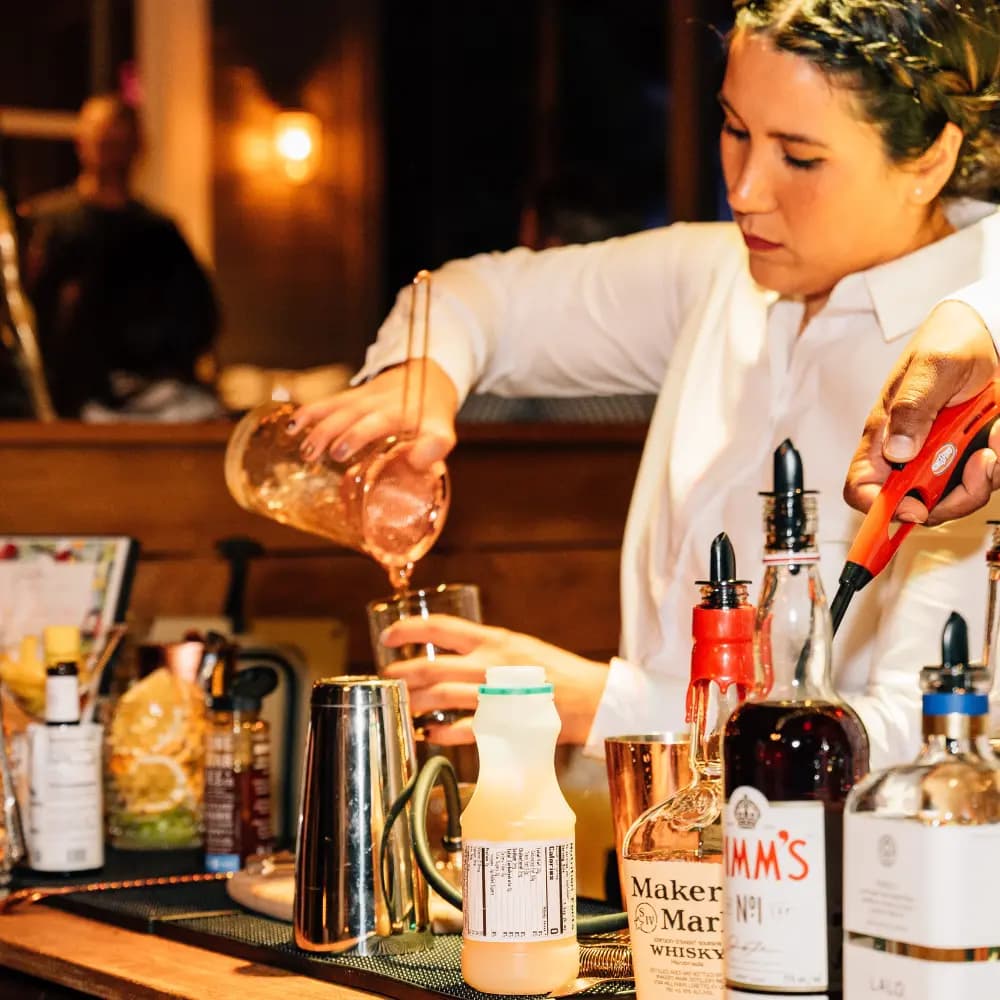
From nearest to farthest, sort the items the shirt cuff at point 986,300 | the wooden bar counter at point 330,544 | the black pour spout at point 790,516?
the black pour spout at point 790,516 < the shirt cuff at point 986,300 < the wooden bar counter at point 330,544

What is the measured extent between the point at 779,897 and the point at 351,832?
52cm

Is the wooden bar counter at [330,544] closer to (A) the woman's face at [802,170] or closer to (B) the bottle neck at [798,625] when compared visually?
(A) the woman's face at [802,170]

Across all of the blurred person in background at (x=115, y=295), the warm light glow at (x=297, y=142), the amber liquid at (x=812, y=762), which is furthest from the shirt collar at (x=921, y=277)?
the warm light glow at (x=297, y=142)

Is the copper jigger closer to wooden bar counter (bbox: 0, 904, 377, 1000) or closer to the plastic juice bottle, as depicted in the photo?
the plastic juice bottle

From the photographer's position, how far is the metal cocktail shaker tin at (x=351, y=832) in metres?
1.28

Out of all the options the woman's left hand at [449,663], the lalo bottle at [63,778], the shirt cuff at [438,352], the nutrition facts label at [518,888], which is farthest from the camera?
the shirt cuff at [438,352]

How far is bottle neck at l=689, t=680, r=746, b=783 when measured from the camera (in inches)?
38.9

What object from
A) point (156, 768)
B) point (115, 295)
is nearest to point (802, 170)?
point (156, 768)

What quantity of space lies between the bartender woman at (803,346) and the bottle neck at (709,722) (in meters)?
0.39

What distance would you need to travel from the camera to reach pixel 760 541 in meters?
1.68

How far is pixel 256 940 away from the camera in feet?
4.40

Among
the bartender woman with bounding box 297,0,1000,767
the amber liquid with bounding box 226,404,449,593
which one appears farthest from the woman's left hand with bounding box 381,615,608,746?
the amber liquid with bounding box 226,404,449,593

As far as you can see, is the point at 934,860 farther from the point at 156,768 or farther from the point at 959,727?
the point at 156,768

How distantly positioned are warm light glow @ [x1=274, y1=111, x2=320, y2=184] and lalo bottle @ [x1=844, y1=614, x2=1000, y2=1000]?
5.29 meters
